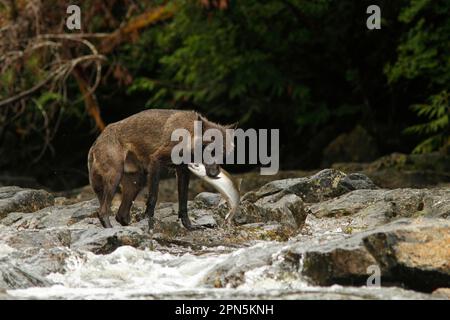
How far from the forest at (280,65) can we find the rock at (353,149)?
3 centimetres

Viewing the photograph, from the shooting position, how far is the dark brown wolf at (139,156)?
1170cm

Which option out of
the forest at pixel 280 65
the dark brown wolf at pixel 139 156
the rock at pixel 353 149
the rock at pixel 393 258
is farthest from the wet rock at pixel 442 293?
the rock at pixel 353 149

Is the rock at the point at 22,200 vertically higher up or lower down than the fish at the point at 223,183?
lower down

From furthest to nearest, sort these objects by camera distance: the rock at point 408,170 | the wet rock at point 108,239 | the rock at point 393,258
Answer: the rock at point 408,170, the wet rock at point 108,239, the rock at point 393,258

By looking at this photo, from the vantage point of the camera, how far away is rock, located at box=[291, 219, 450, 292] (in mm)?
8367

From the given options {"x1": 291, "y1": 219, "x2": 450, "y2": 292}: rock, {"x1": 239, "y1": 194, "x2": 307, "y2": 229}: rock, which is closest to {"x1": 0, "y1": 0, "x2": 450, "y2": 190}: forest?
{"x1": 239, "y1": 194, "x2": 307, "y2": 229}: rock

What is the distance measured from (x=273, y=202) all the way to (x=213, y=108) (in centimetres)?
859

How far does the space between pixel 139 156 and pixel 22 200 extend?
2.83m

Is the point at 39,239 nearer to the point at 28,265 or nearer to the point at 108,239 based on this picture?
the point at 108,239

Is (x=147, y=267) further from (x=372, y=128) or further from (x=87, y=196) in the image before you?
(x=372, y=128)

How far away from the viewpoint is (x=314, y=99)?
21.0 m

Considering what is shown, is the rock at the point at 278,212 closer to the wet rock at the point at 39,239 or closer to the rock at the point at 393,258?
the wet rock at the point at 39,239

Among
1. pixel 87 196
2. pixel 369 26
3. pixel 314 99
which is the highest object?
pixel 369 26

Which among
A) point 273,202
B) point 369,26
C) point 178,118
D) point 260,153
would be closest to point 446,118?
point 369,26
